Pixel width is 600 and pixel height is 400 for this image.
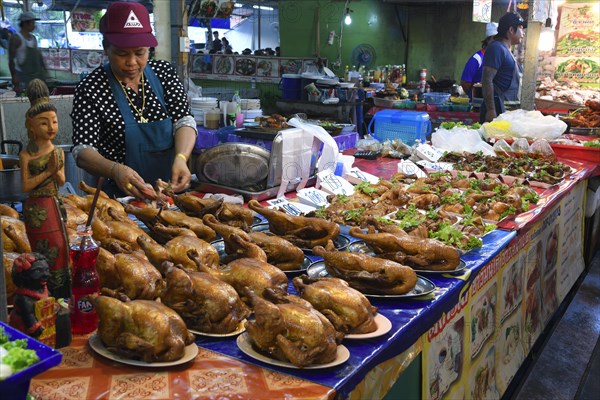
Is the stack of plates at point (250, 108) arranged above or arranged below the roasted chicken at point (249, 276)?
above

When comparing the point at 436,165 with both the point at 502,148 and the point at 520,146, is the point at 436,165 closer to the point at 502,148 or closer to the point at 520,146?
the point at 502,148

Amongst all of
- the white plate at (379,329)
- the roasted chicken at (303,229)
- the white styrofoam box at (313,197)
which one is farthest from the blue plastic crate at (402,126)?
the white plate at (379,329)

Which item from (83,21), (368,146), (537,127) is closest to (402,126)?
(368,146)

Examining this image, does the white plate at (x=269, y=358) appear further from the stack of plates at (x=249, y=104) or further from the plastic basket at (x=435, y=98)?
the plastic basket at (x=435, y=98)

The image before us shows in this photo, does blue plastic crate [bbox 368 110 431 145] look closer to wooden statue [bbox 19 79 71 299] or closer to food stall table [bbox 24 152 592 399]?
food stall table [bbox 24 152 592 399]

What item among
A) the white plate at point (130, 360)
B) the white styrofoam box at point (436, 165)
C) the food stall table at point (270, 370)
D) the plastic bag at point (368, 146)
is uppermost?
the plastic bag at point (368, 146)

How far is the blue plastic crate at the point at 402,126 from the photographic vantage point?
21.6 feet

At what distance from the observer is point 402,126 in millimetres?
6656

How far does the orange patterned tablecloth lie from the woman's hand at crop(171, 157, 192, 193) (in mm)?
1716

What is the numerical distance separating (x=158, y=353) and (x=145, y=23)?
7.65 feet

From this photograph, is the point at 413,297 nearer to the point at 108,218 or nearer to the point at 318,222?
the point at 318,222

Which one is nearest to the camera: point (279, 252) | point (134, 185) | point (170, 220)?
point (279, 252)

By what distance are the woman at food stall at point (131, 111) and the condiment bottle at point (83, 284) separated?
4.39 feet

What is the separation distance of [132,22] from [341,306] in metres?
2.23
